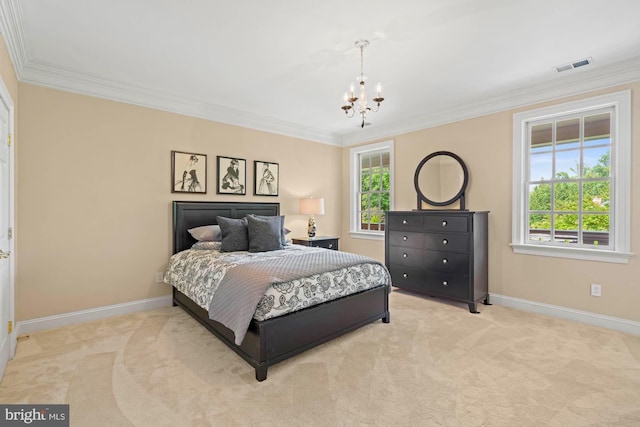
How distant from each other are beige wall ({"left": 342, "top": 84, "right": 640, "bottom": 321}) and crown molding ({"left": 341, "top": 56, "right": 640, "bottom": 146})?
0.08 m

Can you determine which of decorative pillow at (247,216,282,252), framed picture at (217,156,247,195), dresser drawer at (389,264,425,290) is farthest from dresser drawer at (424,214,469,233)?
framed picture at (217,156,247,195)

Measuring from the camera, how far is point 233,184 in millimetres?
4336

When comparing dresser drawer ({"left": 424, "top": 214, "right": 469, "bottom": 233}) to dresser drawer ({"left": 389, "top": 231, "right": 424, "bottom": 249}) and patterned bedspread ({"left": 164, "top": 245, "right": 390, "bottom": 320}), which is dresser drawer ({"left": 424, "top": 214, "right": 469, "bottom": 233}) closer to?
dresser drawer ({"left": 389, "top": 231, "right": 424, "bottom": 249})

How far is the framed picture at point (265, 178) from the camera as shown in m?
4.59

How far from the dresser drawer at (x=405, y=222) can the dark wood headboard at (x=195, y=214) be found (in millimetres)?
2022

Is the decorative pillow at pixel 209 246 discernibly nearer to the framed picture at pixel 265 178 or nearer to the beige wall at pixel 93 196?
the beige wall at pixel 93 196

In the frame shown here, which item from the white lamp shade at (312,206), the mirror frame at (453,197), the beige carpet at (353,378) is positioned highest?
the mirror frame at (453,197)

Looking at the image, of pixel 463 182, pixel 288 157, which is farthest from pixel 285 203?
pixel 463 182

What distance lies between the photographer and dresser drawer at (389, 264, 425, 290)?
4064mm

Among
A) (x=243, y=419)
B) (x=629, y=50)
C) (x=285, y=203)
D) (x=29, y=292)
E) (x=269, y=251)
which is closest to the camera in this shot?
(x=243, y=419)

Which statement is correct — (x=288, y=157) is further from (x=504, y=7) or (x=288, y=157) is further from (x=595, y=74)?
(x=595, y=74)

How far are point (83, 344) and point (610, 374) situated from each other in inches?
166

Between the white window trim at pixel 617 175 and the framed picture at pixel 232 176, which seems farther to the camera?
the framed picture at pixel 232 176

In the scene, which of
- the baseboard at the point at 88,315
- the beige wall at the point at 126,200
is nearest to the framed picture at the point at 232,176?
the beige wall at the point at 126,200
